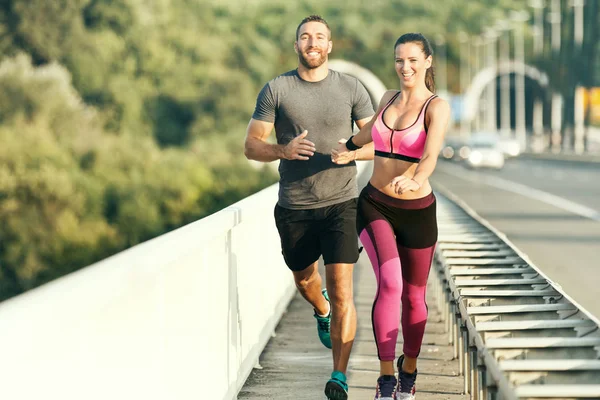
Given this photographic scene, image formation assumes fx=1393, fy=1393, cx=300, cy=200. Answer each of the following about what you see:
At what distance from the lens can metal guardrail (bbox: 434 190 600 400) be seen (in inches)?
207

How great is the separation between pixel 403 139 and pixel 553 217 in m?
19.6

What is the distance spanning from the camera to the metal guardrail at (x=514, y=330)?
5262 mm

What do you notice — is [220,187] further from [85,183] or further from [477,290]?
[477,290]

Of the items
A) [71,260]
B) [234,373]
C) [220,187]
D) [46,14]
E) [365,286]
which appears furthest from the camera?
[46,14]

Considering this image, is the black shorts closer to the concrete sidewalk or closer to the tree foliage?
the concrete sidewalk

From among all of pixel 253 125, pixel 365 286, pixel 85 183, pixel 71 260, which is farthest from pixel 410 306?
pixel 85 183

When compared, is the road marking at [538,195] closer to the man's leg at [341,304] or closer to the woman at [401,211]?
the man's leg at [341,304]

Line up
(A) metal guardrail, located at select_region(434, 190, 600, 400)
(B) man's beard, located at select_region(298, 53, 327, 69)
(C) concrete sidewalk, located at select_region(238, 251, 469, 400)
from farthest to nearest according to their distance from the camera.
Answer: (C) concrete sidewalk, located at select_region(238, 251, 469, 400), (B) man's beard, located at select_region(298, 53, 327, 69), (A) metal guardrail, located at select_region(434, 190, 600, 400)

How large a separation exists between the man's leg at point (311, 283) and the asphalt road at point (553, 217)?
3.93m

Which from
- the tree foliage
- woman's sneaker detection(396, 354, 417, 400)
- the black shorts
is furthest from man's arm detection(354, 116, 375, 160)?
the tree foliage

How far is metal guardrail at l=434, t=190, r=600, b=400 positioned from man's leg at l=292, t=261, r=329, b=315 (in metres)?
0.77

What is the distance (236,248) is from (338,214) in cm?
88

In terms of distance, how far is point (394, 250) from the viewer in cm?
678

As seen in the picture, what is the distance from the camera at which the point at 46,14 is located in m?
75.9
